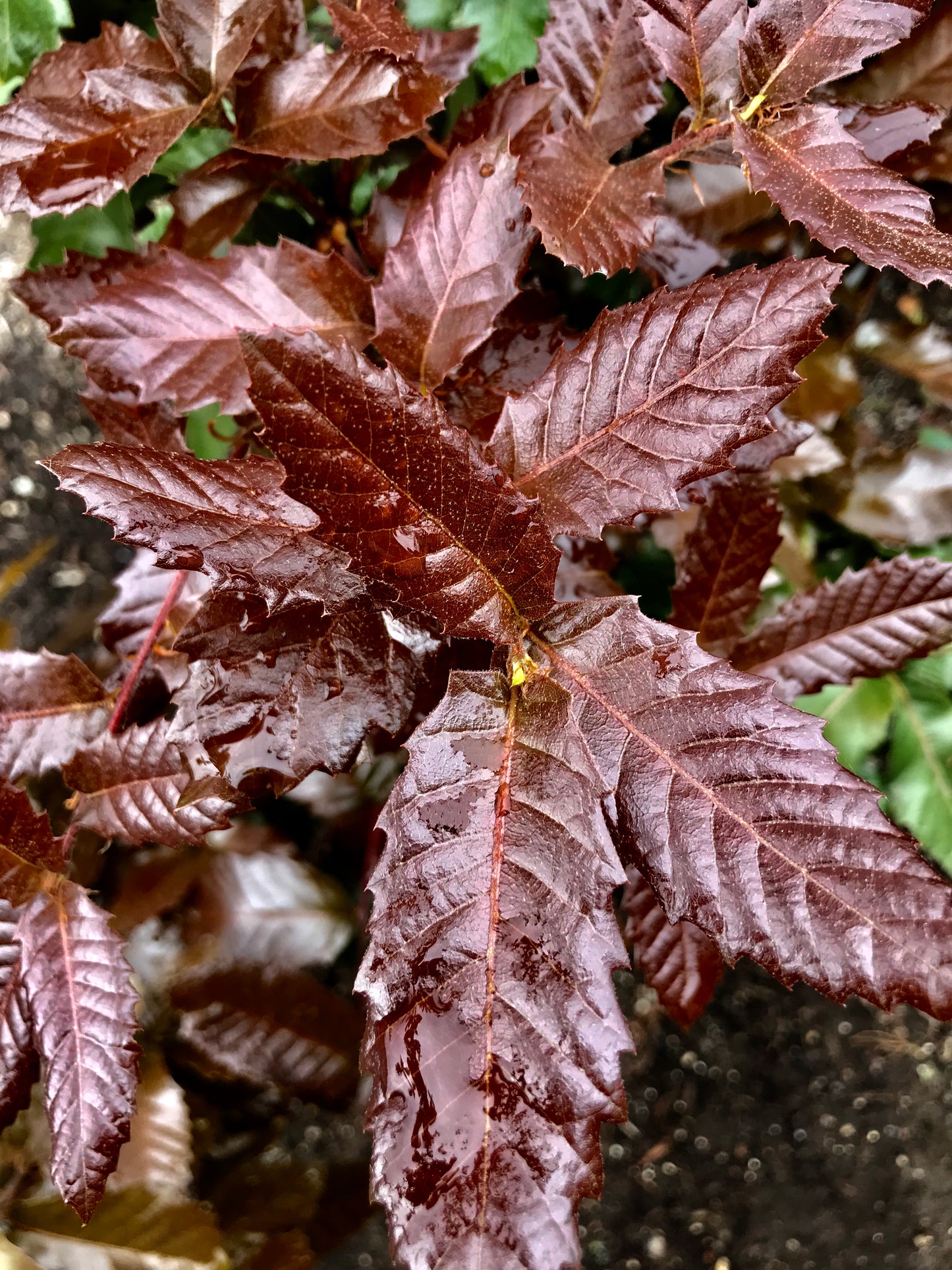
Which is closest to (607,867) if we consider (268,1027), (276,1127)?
(268,1027)

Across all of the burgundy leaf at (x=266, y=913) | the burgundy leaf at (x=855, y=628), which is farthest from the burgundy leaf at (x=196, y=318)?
the burgundy leaf at (x=266, y=913)

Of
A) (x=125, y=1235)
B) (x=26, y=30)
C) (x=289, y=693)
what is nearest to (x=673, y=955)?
(x=289, y=693)

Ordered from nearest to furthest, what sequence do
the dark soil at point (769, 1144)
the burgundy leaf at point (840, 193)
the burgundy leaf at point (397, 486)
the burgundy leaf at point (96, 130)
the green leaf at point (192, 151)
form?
the burgundy leaf at point (397, 486) < the burgundy leaf at point (840, 193) < the burgundy leaf at point (96, 130) < the green leaf at point (192, 151) < the dark soil at point (769, 1144)

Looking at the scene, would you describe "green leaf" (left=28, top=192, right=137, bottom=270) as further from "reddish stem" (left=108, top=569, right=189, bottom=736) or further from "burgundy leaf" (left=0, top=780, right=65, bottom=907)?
"burgundy leaf" (left=0, top=780, right=65, bottom=907)

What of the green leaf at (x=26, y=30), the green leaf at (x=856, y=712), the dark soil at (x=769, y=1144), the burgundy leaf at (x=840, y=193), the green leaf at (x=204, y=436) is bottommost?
the dark soil at (x=769, y=1144)

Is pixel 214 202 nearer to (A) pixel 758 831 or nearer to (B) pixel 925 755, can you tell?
(A) pixel 758 831

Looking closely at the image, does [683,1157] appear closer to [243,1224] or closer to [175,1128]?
[243,1224]

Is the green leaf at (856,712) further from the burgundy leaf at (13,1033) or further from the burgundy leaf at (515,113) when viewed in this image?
the burgundy leaf at (13,1033)

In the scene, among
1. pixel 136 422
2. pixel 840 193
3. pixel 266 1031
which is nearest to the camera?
pixel 840 193
